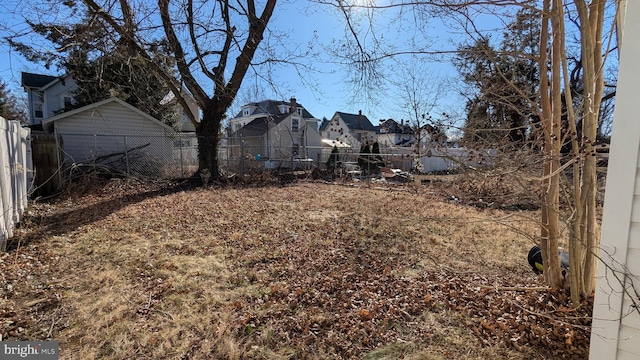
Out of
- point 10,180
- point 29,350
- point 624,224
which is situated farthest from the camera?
point 10,180

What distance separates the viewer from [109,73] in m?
11.8

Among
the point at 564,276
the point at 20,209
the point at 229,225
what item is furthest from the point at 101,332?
the point at 20,209

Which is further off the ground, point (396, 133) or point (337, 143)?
point (337, 143)

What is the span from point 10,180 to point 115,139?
781cm

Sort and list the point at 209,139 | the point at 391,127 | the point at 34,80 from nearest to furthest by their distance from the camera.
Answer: the point at 391,127 < the point at 209,139 < the point at 34,80

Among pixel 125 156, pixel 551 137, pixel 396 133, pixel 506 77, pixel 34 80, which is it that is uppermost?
pixel 34 80

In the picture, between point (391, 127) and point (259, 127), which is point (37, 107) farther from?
point (391, 127)

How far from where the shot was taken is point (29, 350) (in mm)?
2193

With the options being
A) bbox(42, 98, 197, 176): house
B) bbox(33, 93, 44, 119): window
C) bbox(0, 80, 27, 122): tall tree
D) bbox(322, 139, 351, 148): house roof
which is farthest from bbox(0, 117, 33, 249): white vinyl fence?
bbox(33, 93, 44, 119): window

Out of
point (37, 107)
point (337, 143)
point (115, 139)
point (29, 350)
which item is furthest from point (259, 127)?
point (29, 350)

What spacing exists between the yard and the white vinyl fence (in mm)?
236

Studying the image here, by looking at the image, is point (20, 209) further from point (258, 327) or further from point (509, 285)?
point (509, 285)

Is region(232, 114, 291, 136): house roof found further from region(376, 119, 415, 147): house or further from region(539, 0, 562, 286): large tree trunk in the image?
region(539, 0, 562, 286): large tree trunk

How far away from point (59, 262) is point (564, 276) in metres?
5.50
